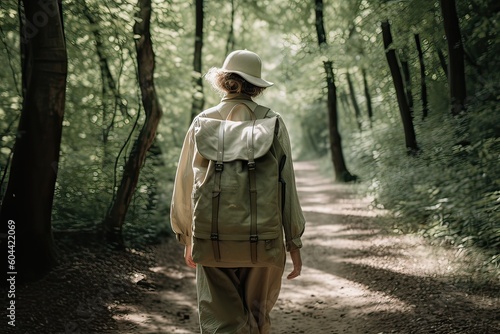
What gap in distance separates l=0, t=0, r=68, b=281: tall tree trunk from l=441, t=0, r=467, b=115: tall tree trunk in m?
6.14

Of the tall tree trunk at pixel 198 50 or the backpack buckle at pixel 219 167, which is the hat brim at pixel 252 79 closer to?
the backpack buckle at pixel 219 167

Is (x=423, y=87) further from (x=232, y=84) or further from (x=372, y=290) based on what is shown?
(x=232, y=84)

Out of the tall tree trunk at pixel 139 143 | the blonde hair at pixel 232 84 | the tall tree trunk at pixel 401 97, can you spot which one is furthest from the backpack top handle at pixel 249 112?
the tall tree trunk at pixel 401 97

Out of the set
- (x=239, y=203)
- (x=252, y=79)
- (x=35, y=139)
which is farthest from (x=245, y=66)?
(x=35, y=139)

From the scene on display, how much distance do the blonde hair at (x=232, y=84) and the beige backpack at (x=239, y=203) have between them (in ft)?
1.26

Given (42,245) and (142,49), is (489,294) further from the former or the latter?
(142,49)

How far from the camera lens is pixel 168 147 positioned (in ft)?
43.1

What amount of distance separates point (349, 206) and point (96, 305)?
278 inches

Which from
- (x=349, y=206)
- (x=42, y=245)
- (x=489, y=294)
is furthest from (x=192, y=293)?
(x=349, y=206)

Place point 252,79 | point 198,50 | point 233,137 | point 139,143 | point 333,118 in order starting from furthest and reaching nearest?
point 333,118
point 198,50
point 139,143
point 252,79
point 233,137

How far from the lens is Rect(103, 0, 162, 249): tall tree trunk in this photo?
6.82 metres

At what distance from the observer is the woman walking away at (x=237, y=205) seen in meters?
2.53

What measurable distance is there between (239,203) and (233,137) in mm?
404

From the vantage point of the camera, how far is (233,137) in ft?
8.71
